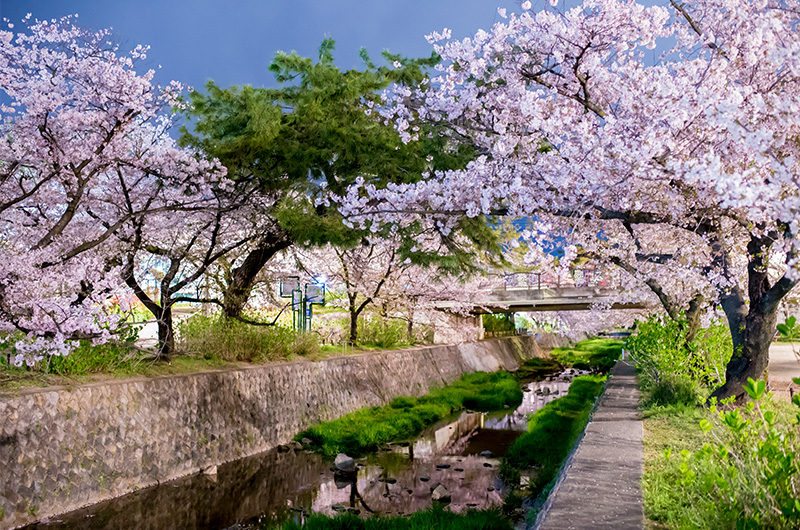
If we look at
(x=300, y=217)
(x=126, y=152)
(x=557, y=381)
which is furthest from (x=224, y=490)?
(x=557, y=381)

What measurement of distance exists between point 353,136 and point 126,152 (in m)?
4.87

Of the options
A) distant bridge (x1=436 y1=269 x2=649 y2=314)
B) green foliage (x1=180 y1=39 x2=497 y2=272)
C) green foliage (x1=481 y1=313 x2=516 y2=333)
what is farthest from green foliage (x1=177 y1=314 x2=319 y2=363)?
green foliage (x1=481 y1=313 x2=516 y2=333)

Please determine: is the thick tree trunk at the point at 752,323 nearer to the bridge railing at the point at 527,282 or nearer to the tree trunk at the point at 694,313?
the tree trunk at the point at 694,313

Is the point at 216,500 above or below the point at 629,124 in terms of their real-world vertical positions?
below

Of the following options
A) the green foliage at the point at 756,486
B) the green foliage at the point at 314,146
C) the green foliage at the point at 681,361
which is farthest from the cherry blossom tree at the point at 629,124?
the green foliage at the point at 314,146

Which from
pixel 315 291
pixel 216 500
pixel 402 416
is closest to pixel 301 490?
pixel 216 500

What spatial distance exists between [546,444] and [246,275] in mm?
8944

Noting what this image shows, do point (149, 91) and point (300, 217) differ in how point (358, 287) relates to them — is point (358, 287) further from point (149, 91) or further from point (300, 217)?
point (149, 91)

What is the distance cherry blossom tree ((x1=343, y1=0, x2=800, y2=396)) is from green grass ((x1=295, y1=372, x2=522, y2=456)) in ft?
21.2

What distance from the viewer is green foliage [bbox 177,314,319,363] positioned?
46.8 ft

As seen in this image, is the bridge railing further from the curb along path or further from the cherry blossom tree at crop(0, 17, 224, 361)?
the cherry blossom tree at crop(0, 17, 224, 361)

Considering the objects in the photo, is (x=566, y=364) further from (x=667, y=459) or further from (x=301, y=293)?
(x=667, y=459)

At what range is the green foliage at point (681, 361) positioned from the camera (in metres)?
10.6

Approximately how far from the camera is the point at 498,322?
41125 millimetres
